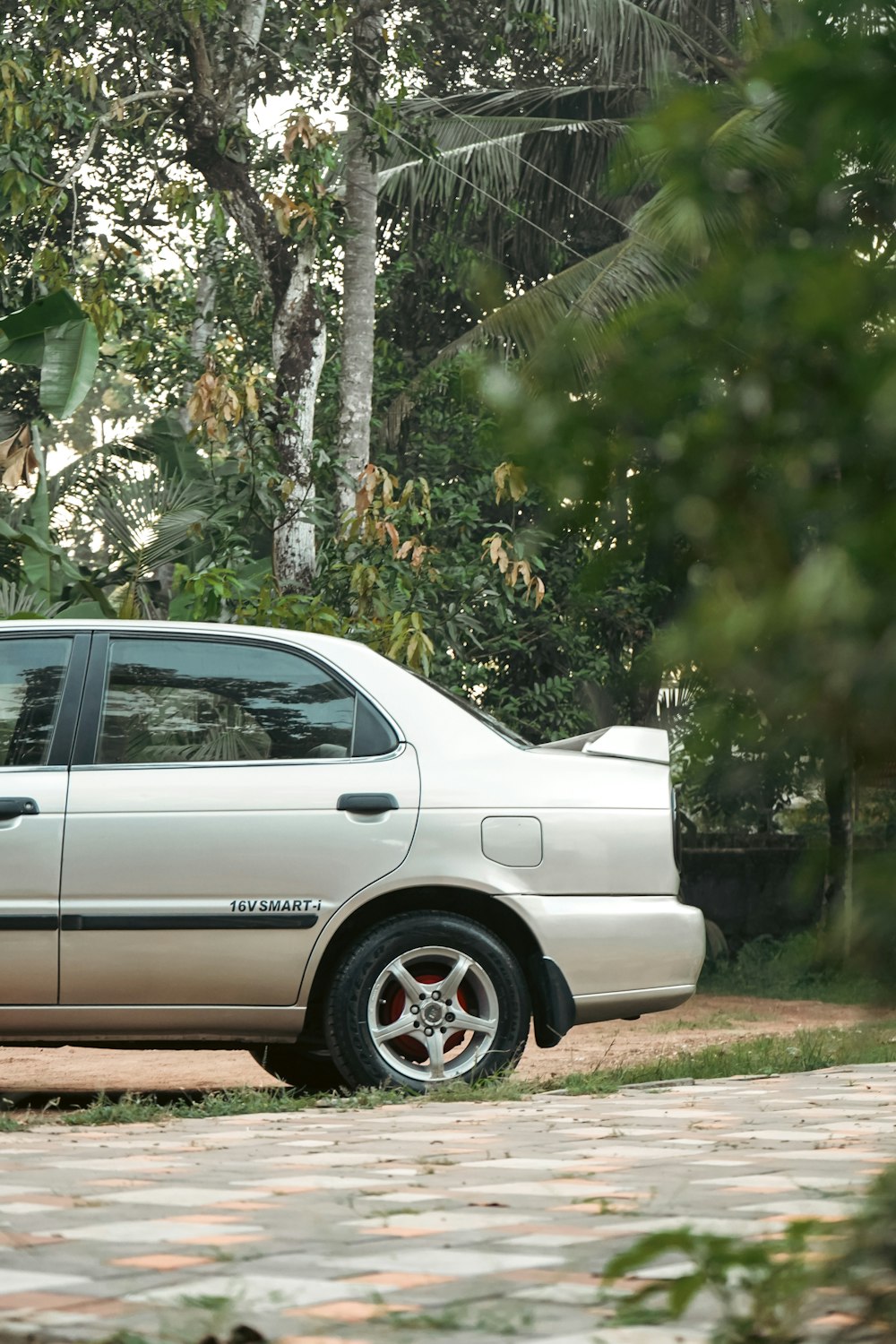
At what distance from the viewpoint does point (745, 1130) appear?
17.5 feet

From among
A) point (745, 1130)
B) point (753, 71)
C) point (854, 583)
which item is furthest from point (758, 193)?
point (745, 1130)

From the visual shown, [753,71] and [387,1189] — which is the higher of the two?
[753,71]

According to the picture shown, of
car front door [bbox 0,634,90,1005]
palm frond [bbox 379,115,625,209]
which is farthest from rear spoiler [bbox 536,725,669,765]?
palm frond [bbox 379,115,625,209]

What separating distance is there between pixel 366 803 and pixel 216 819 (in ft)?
1.74

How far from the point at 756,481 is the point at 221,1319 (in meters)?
1.41

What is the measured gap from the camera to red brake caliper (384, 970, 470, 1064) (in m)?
6.80

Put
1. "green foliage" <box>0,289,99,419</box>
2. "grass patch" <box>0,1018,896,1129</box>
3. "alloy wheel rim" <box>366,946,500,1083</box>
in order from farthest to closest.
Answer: "green foliage" <box>0,289,99,419</box>, "alloy wheel rim" <box>366,946,500,1083</box>, "grass patch" <box>0,1018,896,1129</box>

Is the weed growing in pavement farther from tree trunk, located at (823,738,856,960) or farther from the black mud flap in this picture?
the black mud flap

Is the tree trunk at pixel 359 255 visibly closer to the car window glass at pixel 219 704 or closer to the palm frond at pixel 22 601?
the palm frond at pixel 22 601

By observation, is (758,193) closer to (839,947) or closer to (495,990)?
(839,947)

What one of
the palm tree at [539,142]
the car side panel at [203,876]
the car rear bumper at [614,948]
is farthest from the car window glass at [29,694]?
the palm tree at [539,142]

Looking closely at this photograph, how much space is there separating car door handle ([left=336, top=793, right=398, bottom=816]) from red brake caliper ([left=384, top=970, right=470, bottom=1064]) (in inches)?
23.5

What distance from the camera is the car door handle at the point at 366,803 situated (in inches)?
268

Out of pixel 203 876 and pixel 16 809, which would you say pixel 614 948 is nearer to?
pixel 203 876
